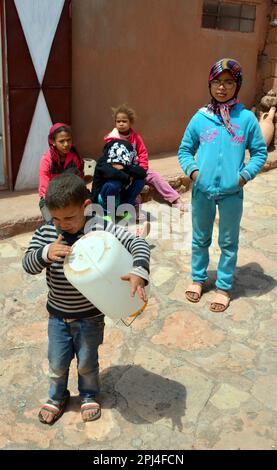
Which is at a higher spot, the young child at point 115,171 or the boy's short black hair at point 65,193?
the boy's short black hair at point 65,193

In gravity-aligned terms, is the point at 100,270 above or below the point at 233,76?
below

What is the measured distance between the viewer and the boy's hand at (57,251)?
2.07m

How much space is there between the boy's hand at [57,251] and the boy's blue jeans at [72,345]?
1.35 ft

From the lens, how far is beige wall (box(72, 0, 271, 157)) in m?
5.85

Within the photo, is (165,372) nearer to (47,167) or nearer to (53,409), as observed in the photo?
(53,409)

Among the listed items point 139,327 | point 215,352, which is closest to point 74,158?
point 139,327

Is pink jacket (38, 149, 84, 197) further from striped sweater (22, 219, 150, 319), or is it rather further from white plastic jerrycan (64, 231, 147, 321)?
white plastic jerrycan (64, 231, 147, 321)

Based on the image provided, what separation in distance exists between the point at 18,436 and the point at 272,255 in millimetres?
3007

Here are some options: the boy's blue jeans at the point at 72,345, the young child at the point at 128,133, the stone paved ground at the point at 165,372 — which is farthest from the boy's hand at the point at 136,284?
the young child at the point at 128,133

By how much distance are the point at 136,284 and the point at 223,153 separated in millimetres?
1574

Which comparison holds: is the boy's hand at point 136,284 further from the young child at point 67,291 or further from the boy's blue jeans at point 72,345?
the boy's blue jeans at point 72,345

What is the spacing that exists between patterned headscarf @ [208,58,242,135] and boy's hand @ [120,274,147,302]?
1605 millimetres

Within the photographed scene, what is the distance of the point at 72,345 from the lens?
244 cm

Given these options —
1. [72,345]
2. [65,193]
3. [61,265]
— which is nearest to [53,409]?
[72,345]
